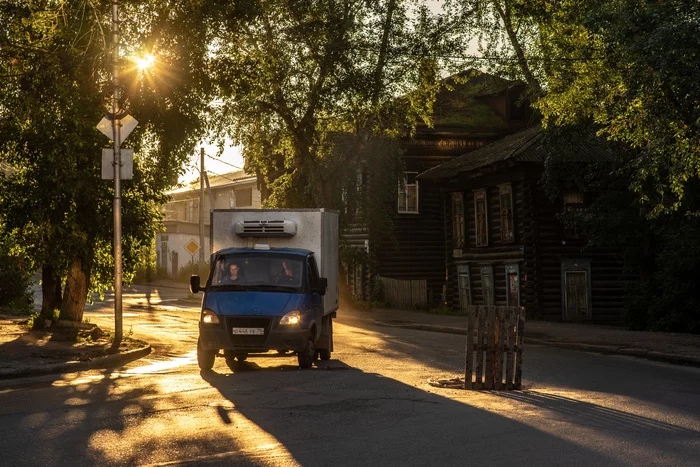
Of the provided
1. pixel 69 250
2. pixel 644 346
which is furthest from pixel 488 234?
pixel 69 250

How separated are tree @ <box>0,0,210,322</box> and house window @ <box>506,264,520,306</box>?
66.4 ft

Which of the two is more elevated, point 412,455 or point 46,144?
point 46,144

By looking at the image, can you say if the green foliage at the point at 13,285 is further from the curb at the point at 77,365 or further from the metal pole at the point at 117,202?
the curb at the point at 77,365

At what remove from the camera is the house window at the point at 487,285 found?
43.5 m

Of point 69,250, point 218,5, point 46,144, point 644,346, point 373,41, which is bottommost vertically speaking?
point 644,346

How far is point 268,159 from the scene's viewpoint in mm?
41125

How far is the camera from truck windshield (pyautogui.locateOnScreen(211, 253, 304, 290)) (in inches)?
715

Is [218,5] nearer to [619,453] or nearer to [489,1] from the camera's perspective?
[619,453]

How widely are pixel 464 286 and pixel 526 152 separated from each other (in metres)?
9.23

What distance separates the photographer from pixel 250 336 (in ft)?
56.3

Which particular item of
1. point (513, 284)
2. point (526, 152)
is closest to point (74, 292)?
point (526, 152)

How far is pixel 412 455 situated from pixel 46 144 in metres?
14.1

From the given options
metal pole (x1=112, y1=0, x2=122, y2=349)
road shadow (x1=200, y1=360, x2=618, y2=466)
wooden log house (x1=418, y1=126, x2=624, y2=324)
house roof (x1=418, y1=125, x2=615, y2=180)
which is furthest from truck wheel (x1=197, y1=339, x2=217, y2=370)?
wooden log house (x1=418, y1=126, x2=624, y2=324)

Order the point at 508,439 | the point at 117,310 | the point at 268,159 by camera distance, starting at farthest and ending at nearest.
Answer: the point at 268,159 < the point at 117,310 < the point at 508,439
